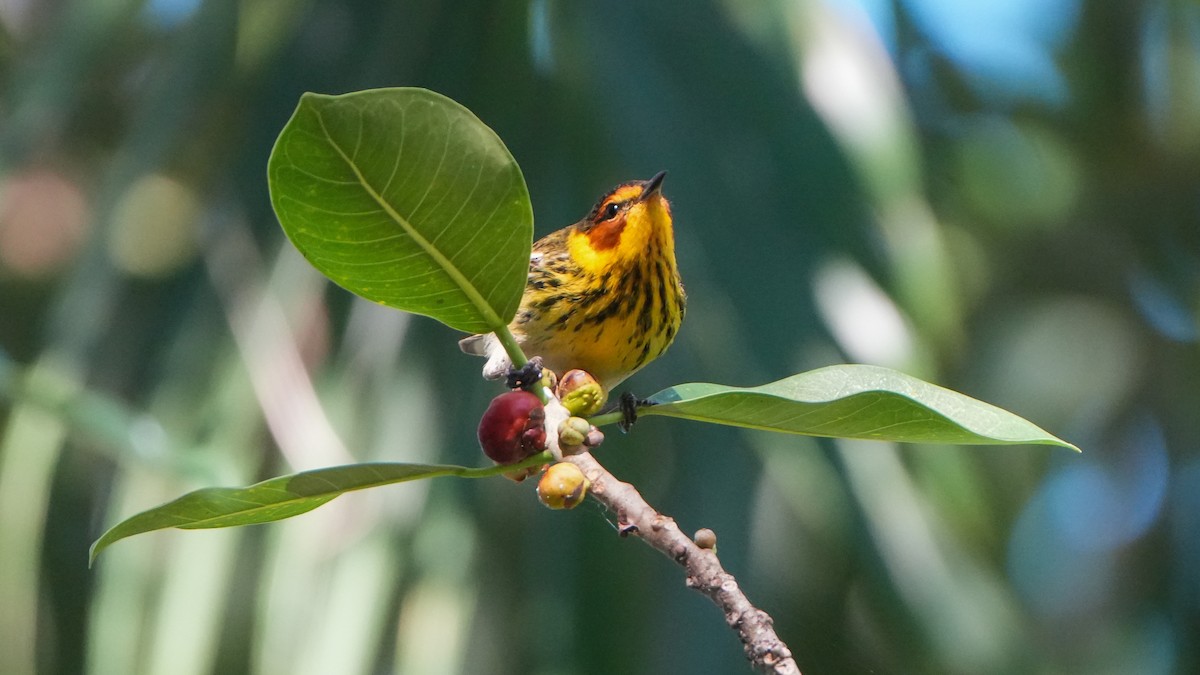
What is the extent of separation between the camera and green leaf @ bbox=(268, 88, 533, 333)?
3.06 ft

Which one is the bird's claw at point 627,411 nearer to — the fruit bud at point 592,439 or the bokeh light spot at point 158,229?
the fruit bud at point 592,439

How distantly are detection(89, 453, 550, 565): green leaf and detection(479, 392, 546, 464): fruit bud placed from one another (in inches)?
0.7

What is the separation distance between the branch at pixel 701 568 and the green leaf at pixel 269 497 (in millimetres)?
114

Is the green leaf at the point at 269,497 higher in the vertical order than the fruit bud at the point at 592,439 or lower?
lower

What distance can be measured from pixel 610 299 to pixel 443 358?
595 millimetres

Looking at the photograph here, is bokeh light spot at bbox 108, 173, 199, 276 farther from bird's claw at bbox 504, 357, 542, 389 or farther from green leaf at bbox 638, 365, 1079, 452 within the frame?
green leaf at bbox 638, 365, 1079, 452

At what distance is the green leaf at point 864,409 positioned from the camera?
98cm

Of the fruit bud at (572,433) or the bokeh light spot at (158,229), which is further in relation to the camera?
Answer: the bokeh light spot at (158,229)

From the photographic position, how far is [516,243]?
3.49 ft

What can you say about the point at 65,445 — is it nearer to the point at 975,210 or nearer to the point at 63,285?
the point at 63,285

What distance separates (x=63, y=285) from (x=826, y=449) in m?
1.66

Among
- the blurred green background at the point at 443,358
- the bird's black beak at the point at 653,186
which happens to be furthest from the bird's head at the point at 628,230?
the blurred green background at the point at 443,358

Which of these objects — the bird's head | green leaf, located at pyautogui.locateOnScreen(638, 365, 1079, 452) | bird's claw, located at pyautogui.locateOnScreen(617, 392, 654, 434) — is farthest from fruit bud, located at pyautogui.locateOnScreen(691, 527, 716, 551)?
the bird's head

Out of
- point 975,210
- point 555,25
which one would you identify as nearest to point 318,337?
point 555,25
